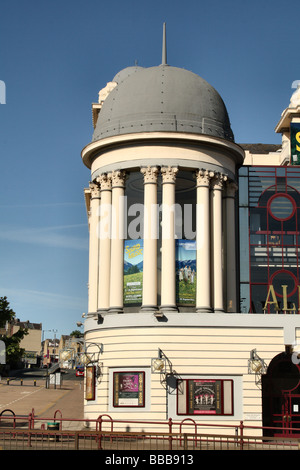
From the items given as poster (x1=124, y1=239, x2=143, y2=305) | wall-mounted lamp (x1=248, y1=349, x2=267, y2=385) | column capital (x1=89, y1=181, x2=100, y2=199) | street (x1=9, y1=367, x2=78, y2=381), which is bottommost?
street (x1=9, y1=367, x2=78, y2=381)

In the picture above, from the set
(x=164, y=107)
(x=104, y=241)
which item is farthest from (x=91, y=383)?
(x=164, y=107)

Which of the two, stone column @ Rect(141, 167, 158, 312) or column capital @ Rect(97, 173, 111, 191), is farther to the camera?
column capital @ Rect(97, 173, 111, 191)

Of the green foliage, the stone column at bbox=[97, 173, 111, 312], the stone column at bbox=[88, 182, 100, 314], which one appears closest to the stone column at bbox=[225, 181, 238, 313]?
the stone column at bbox=[97, 173, 111, 312]

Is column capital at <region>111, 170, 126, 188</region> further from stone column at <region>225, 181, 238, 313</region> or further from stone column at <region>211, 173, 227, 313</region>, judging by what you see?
stone column at <region>225, 181, 238, 313</region>

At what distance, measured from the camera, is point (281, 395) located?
43.0 meters

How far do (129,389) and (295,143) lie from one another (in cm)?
2340

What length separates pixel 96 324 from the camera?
43031mm

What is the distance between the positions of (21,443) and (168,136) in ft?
66.1

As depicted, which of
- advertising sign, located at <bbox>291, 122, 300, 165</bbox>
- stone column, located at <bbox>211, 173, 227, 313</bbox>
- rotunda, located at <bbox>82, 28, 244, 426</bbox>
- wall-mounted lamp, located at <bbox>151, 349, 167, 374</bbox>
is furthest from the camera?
advertising sign, located at <bbox>291, 122, 300, 165</bbox>

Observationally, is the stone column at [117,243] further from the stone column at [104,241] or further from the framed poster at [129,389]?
the framed poster at [129,389]

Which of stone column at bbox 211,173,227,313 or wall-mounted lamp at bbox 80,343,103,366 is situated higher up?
stone column at bbox 211,173,227,313

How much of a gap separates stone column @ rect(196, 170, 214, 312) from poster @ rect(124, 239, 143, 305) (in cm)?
350

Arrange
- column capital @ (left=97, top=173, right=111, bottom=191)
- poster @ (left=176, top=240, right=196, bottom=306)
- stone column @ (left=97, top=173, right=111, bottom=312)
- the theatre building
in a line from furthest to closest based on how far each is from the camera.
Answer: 1. column capital @ (left=97, top=173, right=111, bottom=191)
2. stone column @ (left=97, top=173, right=111, bottom=312)
3. poster @ (left=176, top=240, right=196, bottom=306)
4. the theatre building

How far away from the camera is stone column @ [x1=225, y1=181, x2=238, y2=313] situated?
152 feet
